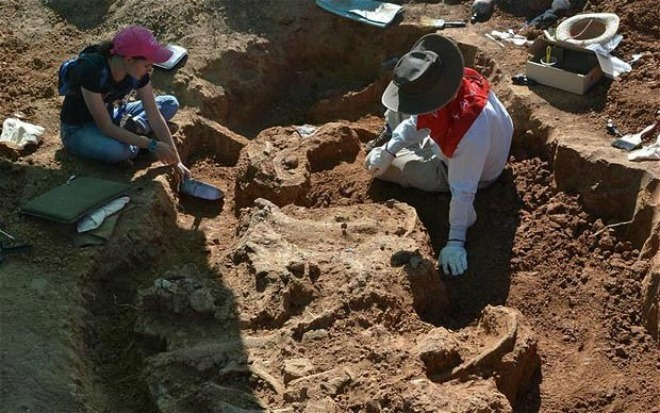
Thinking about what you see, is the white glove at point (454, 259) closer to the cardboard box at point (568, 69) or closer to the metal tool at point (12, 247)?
the cardboard box at point (568, 69)

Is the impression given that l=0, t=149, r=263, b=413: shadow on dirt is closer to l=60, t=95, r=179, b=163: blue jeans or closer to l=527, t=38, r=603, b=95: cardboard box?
l=60, t=95, r=179, b=163: blue jeans

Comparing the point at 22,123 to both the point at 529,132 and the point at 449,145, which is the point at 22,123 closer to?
the point at 449,145

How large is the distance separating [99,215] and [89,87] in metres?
0.87

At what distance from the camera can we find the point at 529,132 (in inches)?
232

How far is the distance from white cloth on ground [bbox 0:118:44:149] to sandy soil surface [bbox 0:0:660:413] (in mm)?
75

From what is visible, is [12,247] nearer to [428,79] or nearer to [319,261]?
[319,261]

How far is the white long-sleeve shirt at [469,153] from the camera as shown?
4.97m

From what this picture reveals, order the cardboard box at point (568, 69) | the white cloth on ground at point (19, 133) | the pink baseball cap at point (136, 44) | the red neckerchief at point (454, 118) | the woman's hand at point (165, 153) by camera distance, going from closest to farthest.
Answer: the red neckerchief at point (454, 118), the pink baseball cap at point (136, 44), the woman's hand at point (165, 153), the white cloth on ground at point (19, 133), the cardboard box at point (568, 69)

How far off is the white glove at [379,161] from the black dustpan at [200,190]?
110 cm

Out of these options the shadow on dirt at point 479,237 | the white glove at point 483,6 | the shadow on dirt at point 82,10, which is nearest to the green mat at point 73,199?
the shadow on dirt at point 479,237

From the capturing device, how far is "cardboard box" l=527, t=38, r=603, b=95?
19.7 feet

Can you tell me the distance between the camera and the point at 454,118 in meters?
4.94

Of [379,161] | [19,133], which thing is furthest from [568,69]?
[19,133]

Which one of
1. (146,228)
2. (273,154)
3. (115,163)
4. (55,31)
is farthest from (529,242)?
(55,31)
